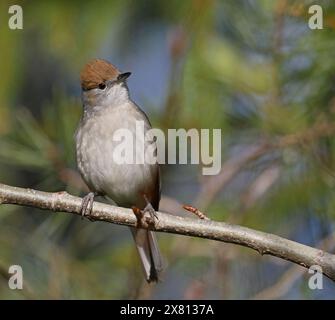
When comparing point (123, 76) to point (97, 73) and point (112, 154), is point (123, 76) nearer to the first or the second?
point (97, 73)

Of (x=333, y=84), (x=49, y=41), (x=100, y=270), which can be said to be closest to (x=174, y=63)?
(x=333, y=84)

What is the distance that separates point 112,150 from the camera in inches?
106

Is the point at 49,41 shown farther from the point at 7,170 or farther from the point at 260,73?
the point at 260,73

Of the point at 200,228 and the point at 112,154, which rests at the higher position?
the point at 112,154

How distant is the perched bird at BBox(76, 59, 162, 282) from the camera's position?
2.68 metres

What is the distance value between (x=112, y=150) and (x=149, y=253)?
1.30ft

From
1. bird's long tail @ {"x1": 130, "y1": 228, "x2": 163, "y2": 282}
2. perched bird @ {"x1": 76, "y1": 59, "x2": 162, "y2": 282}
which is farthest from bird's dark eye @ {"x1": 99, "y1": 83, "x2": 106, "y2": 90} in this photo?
bird's long tail @ {"x1": 130, "y1": 228, "x2": 163, "y2": 282}

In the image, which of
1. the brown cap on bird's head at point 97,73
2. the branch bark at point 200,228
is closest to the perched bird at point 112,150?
the brown cap on bird's head at point 97,73

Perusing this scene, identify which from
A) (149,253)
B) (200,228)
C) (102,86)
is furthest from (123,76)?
(200,228)

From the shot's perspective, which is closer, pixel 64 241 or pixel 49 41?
pixel 64 241

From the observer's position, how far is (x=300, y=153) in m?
2.28

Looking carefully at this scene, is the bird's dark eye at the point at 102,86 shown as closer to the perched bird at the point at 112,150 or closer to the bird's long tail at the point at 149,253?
the perched bird at the point at 112,150

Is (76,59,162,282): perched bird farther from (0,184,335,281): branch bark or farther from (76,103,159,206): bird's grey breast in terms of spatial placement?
A: (0,184,335,281): branch bark
